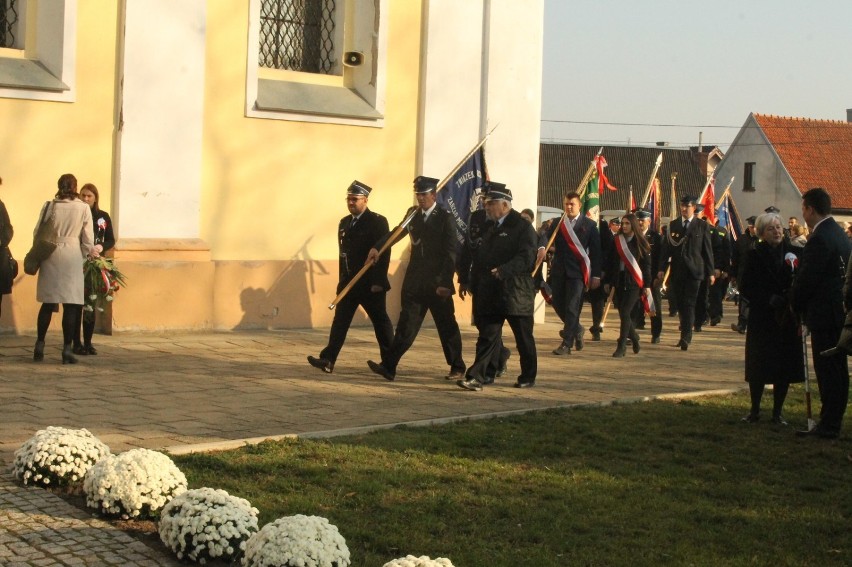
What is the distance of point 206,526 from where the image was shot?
5.78 metres

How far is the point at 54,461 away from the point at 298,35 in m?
11.1

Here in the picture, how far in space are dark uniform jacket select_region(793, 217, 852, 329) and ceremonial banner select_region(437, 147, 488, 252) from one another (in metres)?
5.32

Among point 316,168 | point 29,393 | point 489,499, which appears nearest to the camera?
point 489,499

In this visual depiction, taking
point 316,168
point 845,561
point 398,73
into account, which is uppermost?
point 398,73

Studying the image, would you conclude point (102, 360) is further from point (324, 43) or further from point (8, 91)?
point (324, 43)

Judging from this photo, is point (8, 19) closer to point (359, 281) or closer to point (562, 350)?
point (359, 281)

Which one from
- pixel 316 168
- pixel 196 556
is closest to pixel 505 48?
pixel 316 168

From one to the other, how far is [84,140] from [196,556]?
9.82 metres

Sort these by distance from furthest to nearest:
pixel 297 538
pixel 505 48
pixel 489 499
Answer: pixel 505 48, pixel 489 499, pixel 297 538

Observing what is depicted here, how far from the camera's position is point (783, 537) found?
21.6 feet

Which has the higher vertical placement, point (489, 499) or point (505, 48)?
point (505, 48)

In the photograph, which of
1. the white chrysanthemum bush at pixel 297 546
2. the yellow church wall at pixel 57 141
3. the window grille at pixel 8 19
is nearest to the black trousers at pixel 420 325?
the yellow church wall at pixel 57 141

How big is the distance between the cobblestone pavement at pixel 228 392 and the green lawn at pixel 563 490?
74cm

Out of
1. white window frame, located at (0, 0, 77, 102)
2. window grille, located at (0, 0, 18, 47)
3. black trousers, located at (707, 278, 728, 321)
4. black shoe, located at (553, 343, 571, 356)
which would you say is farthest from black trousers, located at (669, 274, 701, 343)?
window grille, located at (0, 0, 18, 47)
